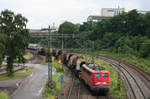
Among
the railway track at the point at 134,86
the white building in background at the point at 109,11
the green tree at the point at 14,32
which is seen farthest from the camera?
the white building in background at the point at 109,11

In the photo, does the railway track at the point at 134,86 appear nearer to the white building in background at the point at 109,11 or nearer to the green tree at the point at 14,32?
the green tree at the point at 14,32

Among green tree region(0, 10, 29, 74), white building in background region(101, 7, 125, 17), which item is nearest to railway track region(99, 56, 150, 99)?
green tree region(0, 10, 29, 74)

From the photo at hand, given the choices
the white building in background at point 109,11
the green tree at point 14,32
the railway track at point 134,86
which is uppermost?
the white building in background at point 109,11

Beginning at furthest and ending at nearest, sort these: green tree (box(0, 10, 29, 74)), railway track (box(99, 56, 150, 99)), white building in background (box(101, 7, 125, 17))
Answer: white building in background (box(101, 7, 125, 17)) < green tree (box(0, 10, 29, 74)) < railway track (box(99, 56, 150, 99))

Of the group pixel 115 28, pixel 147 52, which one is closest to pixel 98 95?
pixel 147 52

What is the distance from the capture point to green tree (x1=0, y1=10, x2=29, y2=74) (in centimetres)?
3472

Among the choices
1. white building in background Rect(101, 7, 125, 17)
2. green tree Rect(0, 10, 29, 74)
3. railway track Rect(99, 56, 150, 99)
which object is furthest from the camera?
white building in background Rect(101, 7, 125, 17)

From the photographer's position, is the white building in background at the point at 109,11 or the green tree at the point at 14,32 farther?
the white building in background at the point at 109,11

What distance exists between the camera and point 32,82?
109 ft

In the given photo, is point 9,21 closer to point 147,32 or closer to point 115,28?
point 147,32

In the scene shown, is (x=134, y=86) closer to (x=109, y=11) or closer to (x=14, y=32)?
(x=14, y=32)

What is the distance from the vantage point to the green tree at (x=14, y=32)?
34.7 meters

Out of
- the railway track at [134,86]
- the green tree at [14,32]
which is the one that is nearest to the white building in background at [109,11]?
the railway track at [134,86]

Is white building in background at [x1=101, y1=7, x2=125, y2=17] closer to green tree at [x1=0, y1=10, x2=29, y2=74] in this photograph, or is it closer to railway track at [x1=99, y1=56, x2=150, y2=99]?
railway track at [x1=99, y1=56, x2=150, y2=99]
